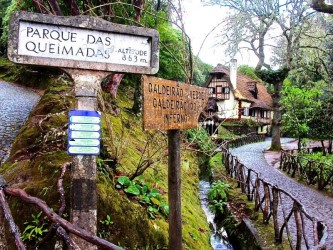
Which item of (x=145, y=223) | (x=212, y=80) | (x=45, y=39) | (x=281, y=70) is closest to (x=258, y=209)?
(x=145, y=223)

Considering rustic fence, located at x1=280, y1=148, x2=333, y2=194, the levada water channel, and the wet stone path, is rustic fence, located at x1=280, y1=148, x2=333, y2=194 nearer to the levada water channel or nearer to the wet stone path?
the levada water channel

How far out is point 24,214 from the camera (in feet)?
12.1

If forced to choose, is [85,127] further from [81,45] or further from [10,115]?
[10,115]

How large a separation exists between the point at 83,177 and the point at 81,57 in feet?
3.11

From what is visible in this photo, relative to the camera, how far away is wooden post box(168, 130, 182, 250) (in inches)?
151

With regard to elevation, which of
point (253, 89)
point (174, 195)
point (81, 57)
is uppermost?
point (253, 89)

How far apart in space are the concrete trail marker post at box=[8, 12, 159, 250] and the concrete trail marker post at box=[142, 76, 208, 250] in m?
0.42

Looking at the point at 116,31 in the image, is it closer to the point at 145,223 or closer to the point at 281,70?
the point at 145,223

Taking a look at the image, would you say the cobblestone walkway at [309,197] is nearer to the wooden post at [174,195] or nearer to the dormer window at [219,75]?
the wooden post at [174,195]

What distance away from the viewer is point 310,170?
47.2 ft

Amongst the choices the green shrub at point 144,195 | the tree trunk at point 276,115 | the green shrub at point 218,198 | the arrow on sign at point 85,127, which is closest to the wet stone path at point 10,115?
the green shrub at point 144,195

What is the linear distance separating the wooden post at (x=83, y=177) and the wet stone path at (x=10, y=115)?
2.71 meters

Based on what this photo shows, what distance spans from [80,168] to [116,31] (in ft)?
3.78

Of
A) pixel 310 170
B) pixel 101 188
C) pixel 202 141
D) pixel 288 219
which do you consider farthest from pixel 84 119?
pixel 310 170
